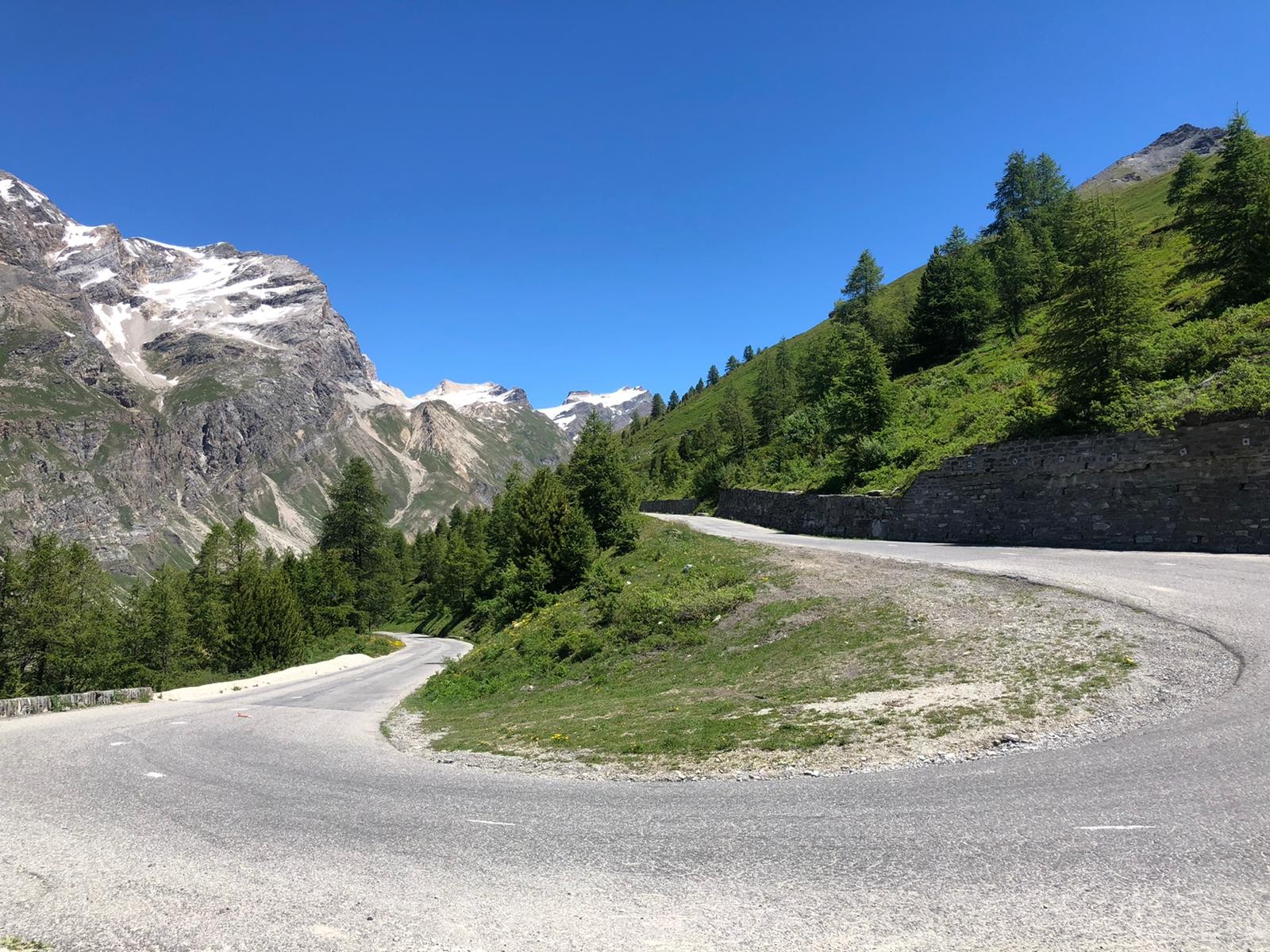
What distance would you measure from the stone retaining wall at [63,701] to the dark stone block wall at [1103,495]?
30872 mm

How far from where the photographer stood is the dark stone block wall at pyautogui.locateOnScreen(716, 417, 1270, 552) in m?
17.9

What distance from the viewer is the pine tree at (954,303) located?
182 ft

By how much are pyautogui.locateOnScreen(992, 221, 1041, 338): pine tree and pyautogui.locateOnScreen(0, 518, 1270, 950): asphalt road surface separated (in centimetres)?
4916

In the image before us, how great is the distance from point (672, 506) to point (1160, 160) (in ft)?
740

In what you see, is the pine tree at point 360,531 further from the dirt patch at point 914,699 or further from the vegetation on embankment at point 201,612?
the dirt patch at point 914,699

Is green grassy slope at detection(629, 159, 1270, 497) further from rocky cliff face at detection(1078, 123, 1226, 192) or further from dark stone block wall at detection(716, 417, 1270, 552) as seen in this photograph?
rocky cliff face at detection(1078, 123, 1226, 192)

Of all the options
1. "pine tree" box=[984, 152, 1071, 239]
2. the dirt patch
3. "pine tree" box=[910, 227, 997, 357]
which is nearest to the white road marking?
the dirt patch

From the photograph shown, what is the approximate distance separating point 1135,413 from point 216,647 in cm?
5914

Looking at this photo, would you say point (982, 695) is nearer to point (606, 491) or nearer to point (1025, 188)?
point (606, 491)

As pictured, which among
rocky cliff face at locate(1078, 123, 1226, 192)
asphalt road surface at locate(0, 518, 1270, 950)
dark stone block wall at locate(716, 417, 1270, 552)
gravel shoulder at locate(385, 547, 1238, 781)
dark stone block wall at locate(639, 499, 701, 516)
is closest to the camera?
asphalt road surface at locate(0, 518, 1270, 950)

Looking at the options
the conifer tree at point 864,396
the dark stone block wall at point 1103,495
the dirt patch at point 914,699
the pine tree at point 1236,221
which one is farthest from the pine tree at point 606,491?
the pine tree at point 1236,221

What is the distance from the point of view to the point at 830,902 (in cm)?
458

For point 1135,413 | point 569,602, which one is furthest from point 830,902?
point 1135,413

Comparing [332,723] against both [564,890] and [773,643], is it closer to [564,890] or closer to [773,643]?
[773,643]
